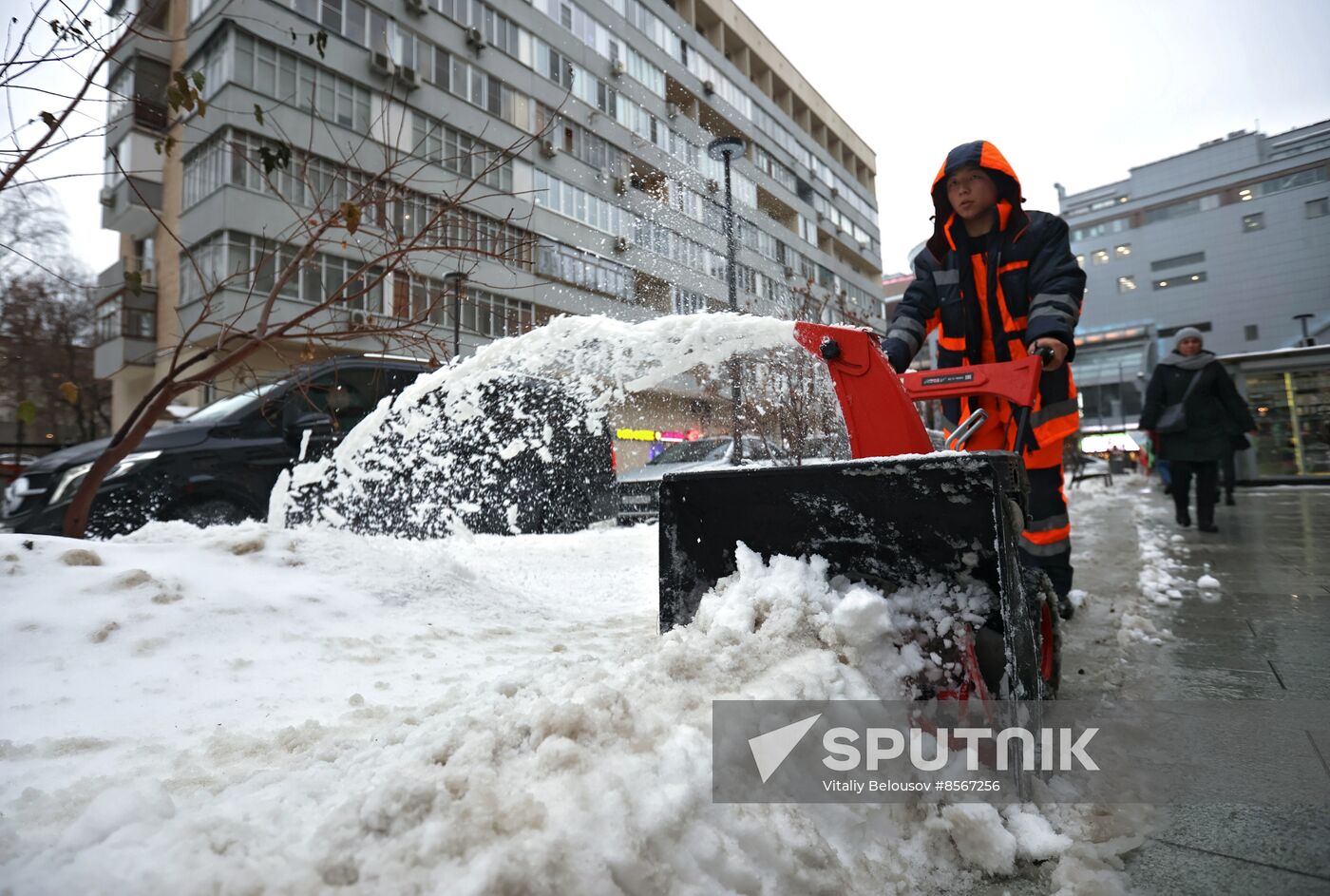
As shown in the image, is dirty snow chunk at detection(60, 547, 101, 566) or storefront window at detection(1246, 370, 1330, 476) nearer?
dirty snow chunk at detection(60, 547, 101, 566)

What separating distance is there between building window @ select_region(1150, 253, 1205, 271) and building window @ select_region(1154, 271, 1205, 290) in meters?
1.03

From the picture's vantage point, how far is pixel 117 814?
4.13ft

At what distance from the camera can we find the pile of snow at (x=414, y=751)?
45.5 inches

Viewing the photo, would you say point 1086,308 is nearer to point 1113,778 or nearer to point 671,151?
point 671,151

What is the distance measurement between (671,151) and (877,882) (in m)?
36.5

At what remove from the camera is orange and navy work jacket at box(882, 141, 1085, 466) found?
3.06 metres

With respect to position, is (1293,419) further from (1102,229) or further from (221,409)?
Result: (1102,229)

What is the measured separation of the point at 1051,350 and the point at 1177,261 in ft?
252

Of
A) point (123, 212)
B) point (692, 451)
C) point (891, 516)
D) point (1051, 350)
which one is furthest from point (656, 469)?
point (123, 212)

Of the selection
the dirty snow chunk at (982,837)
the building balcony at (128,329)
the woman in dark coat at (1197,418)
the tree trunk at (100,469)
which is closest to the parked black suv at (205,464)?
the tree trunk at (100,469)

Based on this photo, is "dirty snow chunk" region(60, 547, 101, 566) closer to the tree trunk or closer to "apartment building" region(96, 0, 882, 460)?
the tree trunk

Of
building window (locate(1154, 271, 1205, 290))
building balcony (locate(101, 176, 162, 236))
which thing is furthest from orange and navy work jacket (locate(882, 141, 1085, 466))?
building window (locate(1154, 271, 1205, 290))

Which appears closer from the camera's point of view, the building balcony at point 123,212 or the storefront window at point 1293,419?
the storefront window at point 1293,419

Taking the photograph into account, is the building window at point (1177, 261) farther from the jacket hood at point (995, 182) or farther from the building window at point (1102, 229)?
the jacket hood at point (995, 182)
